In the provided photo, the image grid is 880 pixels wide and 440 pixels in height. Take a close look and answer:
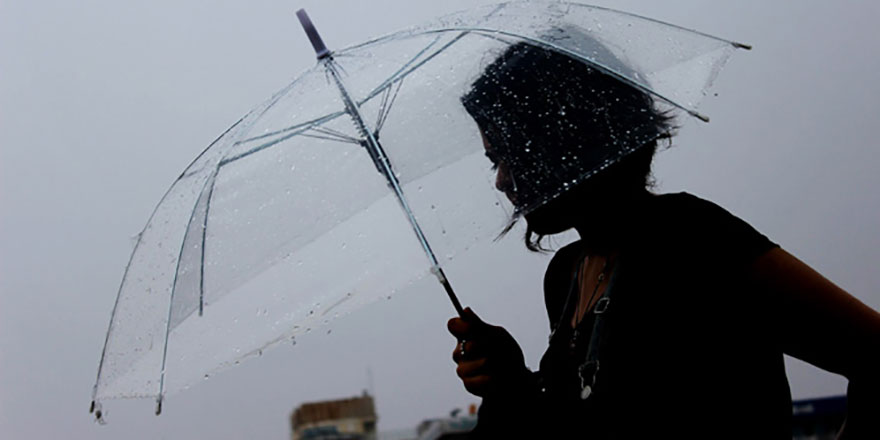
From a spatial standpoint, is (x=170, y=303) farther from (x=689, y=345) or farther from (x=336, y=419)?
(x=336, y=419)

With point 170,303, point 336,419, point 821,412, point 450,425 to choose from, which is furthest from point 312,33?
point 821,412

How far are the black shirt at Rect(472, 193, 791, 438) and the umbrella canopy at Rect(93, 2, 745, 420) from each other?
16cm

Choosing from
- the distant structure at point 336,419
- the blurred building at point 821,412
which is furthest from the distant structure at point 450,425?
the blurred building at point 821,412

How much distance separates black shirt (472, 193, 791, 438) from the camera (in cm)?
104

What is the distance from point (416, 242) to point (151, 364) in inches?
17.7

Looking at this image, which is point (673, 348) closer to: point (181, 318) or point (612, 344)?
point (612, 344)

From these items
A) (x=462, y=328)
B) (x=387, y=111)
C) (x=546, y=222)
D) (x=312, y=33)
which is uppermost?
(x=312, y=33)

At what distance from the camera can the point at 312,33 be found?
1260mm

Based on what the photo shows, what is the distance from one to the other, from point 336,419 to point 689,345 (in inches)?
89.7

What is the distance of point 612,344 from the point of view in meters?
1.09

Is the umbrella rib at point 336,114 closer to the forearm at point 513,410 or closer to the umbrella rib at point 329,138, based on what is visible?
the umbrella rib at point 329,138

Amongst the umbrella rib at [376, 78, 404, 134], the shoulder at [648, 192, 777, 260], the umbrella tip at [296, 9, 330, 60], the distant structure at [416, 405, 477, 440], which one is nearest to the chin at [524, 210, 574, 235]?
the shoulder at [648, 192, 777, 260]

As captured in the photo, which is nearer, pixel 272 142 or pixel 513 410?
pixel 513 410

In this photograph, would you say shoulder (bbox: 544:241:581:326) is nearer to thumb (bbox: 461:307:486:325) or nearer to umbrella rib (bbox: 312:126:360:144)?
A: thumb (bbox: 461:307:486:325)
